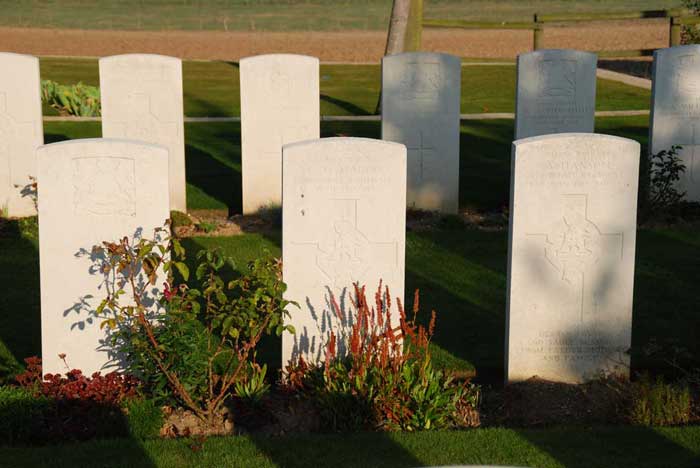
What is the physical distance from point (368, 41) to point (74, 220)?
1236 inches

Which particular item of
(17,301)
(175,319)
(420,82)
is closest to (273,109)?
(420,82)

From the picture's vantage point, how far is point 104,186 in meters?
6.20

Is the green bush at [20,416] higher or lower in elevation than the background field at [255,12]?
lower

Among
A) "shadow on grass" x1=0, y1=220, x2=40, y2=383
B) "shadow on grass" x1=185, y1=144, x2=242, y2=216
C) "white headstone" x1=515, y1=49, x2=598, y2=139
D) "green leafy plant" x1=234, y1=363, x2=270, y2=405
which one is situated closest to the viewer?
"green leafy plant" x1=234, y1=363, x2=270, y2=405

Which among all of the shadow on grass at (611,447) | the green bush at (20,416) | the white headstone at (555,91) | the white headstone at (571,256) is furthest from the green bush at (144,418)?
the white headstone at (555,91)

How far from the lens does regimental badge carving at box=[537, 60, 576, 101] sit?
10.8 meters

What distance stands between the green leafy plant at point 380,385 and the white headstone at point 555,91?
520cm

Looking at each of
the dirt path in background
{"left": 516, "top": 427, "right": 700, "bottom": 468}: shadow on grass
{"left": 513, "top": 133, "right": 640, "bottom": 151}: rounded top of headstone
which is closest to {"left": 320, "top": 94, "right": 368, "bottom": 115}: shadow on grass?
the dirt path in background

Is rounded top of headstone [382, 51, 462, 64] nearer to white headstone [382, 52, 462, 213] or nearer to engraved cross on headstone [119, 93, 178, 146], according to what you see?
white headstone [382, 52, 462, 213]

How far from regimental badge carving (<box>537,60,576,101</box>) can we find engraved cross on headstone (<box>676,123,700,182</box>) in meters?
1.26

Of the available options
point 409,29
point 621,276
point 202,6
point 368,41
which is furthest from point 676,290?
point 202,6

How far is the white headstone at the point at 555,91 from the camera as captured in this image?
35.6ft

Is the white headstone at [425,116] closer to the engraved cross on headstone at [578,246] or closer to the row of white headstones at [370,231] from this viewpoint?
the row of white headstones at [370,231]

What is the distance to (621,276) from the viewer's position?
21.3 feet
